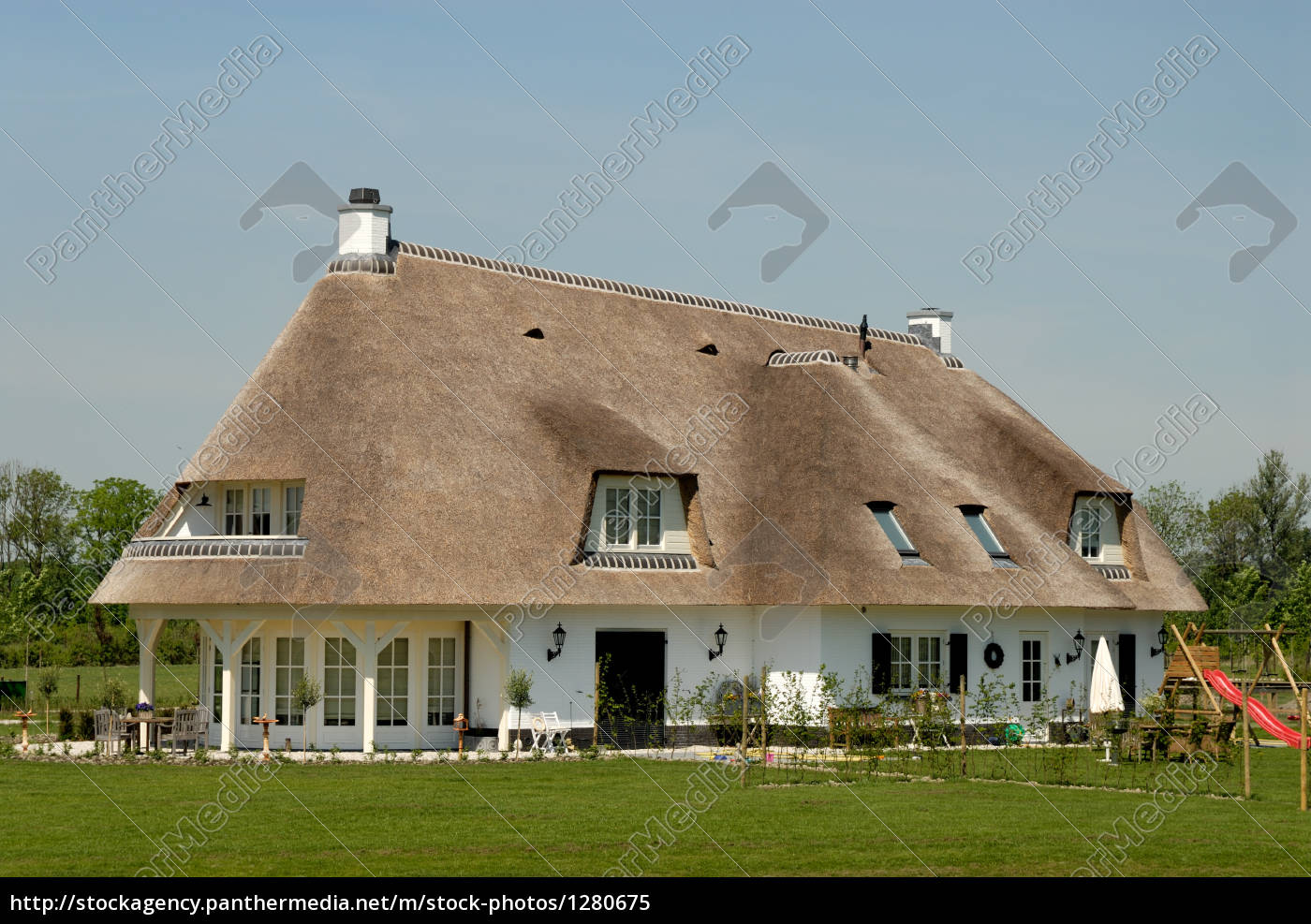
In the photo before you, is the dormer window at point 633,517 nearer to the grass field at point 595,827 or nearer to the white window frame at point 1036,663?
the grass field at point 595,827

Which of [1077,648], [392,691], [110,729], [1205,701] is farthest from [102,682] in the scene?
[1205,701]

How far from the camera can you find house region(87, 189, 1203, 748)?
92.0 feet

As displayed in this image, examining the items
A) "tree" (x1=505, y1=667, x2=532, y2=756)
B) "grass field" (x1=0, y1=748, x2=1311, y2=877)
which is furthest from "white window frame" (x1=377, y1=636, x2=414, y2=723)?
"grass field" (x1=0, y1=748, x2=1311, y2=877)

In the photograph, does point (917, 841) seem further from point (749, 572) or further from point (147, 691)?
point (147, 691)

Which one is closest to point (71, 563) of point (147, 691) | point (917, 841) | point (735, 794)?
point (147, 691)

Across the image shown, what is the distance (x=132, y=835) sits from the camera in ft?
54.3

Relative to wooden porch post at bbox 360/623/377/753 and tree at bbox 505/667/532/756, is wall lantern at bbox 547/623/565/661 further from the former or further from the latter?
wooden porch post at bbox 360/623/377/753

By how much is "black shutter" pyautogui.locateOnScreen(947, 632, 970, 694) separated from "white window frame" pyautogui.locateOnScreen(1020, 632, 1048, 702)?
184 cm

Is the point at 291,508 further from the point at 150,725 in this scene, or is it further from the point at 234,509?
the point at 150,725

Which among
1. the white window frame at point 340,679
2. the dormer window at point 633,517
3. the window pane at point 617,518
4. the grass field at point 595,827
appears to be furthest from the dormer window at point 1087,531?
the white window frame at point 340,679

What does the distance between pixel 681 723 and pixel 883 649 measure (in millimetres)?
4372

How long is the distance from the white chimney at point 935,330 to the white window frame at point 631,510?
15.4 meters

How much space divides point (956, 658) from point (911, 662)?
1.14 metres
